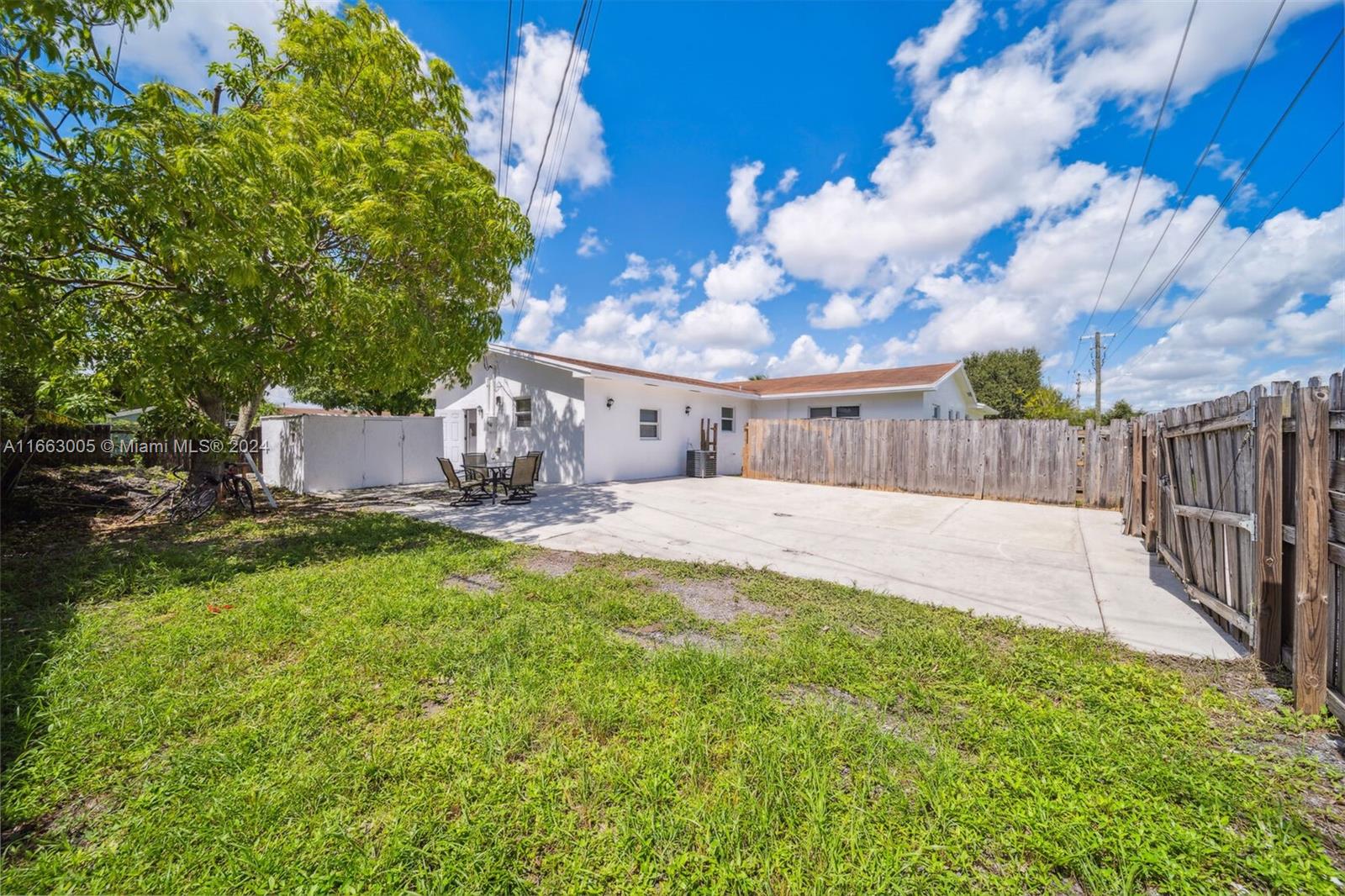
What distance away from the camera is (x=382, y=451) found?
13031 mm

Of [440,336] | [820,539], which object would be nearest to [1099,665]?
[820,539]

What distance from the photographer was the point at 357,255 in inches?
308

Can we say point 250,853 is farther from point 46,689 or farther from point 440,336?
point 440,336

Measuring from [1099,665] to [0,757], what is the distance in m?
5.80

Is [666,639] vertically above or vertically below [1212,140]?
below

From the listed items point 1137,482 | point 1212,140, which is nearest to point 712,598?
point 1137,482

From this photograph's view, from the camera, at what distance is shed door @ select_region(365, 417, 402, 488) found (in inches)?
500

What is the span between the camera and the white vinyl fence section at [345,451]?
11758 millimetres

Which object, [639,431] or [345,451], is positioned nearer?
[345,451]

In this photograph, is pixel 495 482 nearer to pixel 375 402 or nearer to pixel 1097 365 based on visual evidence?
pixel 375 402

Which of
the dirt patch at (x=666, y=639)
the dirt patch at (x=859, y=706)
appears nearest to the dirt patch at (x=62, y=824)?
the dirt patch at (x=666, y=639)

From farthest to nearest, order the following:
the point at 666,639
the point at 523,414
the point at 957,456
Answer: the point at 523,414, the point at 957,456, the point at 666,639

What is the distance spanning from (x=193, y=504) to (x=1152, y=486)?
552 inches

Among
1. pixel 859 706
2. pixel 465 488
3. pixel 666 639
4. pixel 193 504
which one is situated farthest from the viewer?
pixel 465 488
